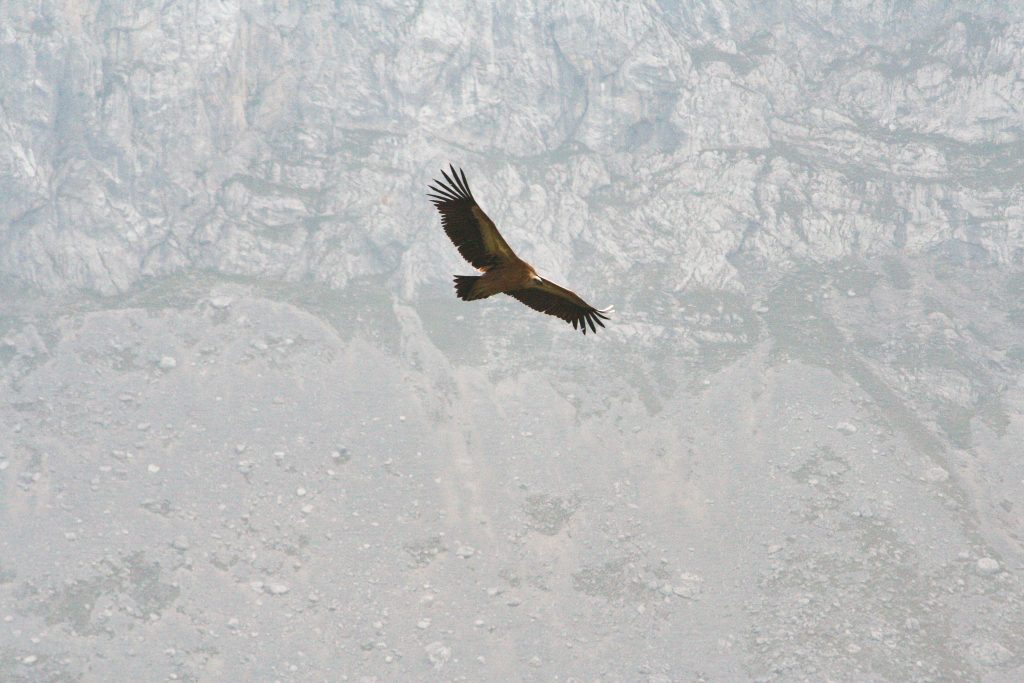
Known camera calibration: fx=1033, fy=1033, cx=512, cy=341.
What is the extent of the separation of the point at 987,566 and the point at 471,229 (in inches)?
3635

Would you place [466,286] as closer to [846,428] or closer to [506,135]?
[846,428]

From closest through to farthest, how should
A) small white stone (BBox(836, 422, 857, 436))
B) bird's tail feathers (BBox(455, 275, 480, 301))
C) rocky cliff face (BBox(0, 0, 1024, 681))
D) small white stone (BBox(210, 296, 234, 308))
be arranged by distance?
bird's tail feathers (BBox(455, 275, 480, 301))
rocky cliff face (BBox(0, 0, 1024, 681))
small white stone (BBox(836, 422, 857, 436))
small white stone (BBox(210, 296, 234, 308))

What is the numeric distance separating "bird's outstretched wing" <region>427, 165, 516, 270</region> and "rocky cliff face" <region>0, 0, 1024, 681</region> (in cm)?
7414

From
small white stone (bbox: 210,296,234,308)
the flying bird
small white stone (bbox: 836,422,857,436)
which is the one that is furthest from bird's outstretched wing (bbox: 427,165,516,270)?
small white stone (bbox: 210,296,234,308)

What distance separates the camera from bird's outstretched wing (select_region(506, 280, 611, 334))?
20484 millimetres

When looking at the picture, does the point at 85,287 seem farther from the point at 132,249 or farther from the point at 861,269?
the point at 861,269

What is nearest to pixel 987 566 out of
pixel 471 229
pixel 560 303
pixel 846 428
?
pixel 846 428

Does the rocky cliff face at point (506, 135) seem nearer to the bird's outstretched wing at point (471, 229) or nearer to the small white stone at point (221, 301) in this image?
the small white stone at point (221, 301)

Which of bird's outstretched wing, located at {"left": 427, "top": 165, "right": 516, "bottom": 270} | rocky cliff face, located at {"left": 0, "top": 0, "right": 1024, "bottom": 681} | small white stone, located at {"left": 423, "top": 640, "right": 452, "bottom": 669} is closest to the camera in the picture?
bird's outstretched wing, located at {"left": 427, "top": 165, "right": 516, "bottom": 270}

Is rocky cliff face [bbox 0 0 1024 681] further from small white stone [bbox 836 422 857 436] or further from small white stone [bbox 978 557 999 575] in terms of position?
small white stone [bbox 978 557 999 575]

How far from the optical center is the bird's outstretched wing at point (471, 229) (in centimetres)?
1967

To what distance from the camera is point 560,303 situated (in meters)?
21.1

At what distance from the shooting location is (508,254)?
19.9m

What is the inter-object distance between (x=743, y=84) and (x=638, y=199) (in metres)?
24.4
